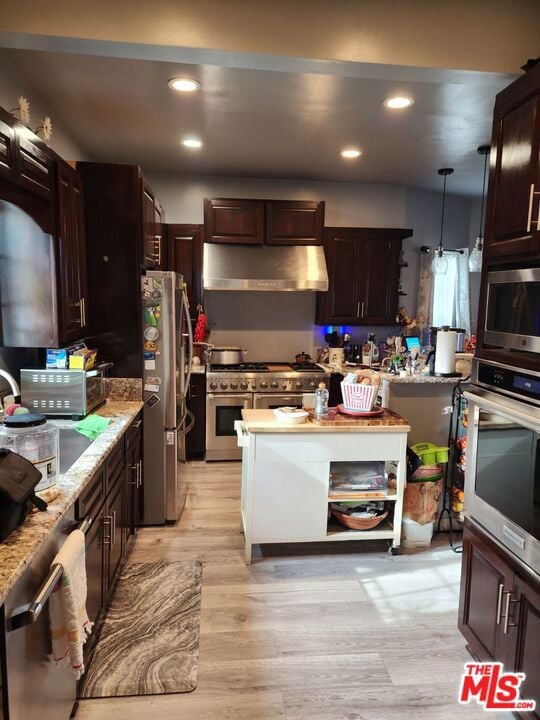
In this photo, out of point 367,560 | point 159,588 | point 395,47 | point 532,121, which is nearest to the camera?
point 532,121

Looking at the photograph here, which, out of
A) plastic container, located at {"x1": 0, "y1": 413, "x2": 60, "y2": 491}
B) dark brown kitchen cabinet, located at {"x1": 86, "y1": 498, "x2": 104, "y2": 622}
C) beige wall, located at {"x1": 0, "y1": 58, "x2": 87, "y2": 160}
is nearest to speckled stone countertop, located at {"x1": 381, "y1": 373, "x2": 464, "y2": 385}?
dark brown kitchen cabinet, located at {"x1": 86, "y1": 498, "x2": 104, "y2": 622}

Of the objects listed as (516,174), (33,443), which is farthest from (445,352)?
(33,443)

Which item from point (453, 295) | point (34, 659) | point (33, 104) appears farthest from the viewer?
point (453, 295)

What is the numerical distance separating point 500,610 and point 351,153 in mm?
3295

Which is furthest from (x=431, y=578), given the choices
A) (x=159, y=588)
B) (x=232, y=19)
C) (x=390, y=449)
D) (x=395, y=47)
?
(x=232, y=19)

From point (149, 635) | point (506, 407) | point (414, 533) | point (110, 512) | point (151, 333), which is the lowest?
point (149, 635)

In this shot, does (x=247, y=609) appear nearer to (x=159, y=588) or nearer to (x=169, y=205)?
(x=159, y=588)

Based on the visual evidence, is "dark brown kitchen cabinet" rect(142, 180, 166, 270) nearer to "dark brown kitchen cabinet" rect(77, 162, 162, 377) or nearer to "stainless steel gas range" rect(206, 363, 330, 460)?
"dark brown kitchen cabinet" rect(77, 162, 162, 377)

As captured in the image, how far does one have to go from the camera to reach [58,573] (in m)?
1.36

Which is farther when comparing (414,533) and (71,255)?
(414,533)

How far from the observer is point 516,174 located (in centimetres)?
171

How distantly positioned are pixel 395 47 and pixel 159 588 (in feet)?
9.07

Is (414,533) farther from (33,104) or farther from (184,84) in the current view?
(33,104)

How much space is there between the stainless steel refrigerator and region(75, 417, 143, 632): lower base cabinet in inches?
5.5
